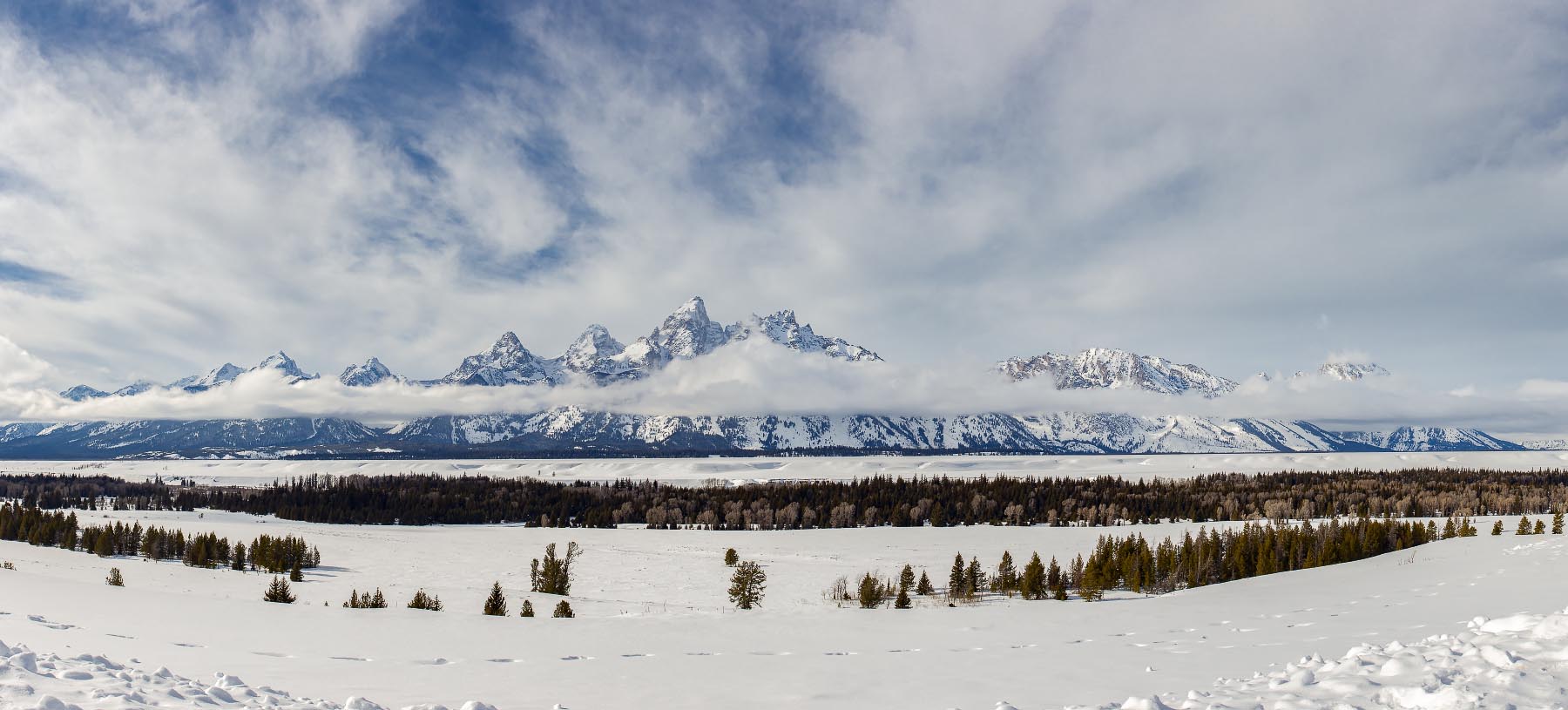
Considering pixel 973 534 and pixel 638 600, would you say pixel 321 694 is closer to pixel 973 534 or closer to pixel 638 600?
pixel 638 600

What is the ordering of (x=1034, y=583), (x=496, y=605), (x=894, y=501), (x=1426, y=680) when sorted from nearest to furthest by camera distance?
(x=1426, y=680), (x=496, y=605), (x=1034, y=583), (x=894, y=501)

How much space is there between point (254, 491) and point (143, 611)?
646 ft

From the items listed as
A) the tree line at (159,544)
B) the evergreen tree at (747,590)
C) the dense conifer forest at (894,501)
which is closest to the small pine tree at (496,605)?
the evergreen tree at (747,590)

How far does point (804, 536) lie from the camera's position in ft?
362

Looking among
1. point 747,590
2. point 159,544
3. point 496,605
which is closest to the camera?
point 496,605

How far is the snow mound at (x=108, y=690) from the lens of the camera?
31.2 feet

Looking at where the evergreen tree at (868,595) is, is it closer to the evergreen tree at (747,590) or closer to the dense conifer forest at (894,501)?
the evergreen tree at (747,590)

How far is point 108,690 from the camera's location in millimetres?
10266

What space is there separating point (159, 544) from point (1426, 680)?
335ft

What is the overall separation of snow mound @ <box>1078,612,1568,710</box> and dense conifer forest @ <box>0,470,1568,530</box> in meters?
121

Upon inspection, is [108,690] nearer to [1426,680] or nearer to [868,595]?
[1426,680]

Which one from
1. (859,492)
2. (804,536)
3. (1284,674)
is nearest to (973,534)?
(804,536)

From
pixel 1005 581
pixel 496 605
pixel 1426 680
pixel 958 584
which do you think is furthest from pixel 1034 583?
pixel 1426 680

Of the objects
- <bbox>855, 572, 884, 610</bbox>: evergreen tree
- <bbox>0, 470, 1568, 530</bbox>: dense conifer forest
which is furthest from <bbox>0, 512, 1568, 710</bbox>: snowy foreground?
<bbox>0, 470, 1568, 530</bbox>: dense conifer forest
